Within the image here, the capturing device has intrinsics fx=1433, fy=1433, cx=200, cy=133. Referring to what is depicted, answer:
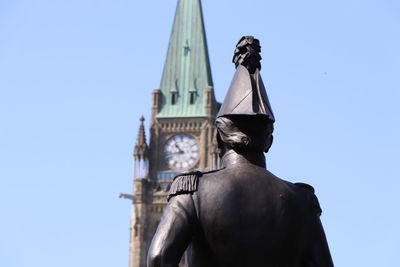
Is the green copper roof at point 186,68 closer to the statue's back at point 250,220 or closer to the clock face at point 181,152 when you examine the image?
the clock face at point 181,152

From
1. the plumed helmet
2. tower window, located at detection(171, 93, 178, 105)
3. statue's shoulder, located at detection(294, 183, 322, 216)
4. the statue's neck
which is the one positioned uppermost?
tower window, located at detection(171, 93, 178, 105)

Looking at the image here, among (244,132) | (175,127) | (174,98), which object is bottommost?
(244,132)

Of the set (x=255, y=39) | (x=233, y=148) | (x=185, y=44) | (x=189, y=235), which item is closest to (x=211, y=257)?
(x=189, y=235)

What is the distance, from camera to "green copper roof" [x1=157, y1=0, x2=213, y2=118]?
9331 cm

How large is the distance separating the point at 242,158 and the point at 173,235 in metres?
0.47

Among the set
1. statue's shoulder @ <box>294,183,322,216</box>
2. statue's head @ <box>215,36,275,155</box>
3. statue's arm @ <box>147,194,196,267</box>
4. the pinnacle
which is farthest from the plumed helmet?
the pinnacle

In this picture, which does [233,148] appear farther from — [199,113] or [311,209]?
[199,113]

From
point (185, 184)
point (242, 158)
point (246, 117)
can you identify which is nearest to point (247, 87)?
point (246, 117)

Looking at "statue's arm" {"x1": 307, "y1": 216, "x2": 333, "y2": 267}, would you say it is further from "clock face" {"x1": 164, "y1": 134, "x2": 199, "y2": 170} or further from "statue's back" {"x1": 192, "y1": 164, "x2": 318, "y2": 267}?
"clock face" {"x1": 164, "y1": 134, "x2": 199, "y2": 170}

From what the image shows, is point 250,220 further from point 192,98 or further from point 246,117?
point 192,98

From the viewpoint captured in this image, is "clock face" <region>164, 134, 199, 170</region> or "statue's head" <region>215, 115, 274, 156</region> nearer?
"statue's head" <region>215, 115, 274, 156</region>

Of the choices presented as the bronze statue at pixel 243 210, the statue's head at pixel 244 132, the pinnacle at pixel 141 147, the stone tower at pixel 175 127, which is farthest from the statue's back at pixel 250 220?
the pinnacle at pixel 141 147

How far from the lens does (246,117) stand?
17.8ft

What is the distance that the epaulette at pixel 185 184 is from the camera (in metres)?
5.23
